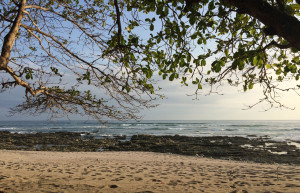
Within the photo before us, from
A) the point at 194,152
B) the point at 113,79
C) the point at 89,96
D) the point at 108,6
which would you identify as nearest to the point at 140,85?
the point at 113,79

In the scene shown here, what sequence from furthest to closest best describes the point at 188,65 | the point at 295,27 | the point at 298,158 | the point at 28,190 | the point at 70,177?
the point at 298,158 < the point at 70,177 < the point at 28,190 < the point at 188,65 < the point at 295,27

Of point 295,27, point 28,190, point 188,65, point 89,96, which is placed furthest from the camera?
point 89,96

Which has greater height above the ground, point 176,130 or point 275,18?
point 275,18

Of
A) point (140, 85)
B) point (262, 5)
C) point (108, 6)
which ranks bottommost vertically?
point (140, 85)

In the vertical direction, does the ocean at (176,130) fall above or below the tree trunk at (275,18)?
below

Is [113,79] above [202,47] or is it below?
below

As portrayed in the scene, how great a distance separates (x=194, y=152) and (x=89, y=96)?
1323cm

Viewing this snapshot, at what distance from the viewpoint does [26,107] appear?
7.04 metres

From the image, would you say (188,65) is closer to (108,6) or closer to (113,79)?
(113,79)

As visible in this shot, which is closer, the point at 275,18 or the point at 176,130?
the point at 275,18

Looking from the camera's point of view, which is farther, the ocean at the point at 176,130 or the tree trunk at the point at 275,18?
the ocean at the point at 176,130

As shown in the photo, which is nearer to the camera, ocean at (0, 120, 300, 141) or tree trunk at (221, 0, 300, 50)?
tree trunk at (221, 0, 300, 50)

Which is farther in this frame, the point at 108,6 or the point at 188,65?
the point at 108,6

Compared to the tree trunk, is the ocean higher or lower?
lower
